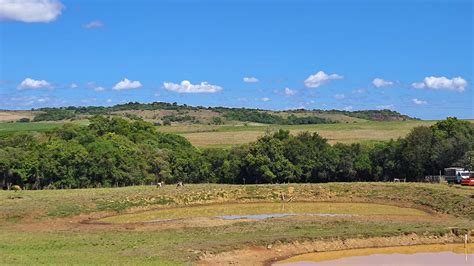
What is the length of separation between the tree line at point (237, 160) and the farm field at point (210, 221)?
67.7 ft

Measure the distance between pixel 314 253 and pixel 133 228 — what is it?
15.0 meters

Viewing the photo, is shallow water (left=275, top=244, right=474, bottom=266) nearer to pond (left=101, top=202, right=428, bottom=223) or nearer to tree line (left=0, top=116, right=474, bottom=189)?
pond (left=101, top=202, right=428, bottom=223)

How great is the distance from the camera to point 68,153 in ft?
279

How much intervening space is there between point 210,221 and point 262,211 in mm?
10169

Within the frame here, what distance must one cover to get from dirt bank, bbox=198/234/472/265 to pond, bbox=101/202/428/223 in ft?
39.8

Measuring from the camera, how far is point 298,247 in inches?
1489

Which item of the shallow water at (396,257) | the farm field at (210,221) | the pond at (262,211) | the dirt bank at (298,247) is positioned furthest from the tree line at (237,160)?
the shallow water at (396,257)

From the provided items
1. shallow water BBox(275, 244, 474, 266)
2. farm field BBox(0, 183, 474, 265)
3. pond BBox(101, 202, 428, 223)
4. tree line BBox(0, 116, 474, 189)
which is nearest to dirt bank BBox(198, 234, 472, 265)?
farm field BBox(0, 183, 474, 265)

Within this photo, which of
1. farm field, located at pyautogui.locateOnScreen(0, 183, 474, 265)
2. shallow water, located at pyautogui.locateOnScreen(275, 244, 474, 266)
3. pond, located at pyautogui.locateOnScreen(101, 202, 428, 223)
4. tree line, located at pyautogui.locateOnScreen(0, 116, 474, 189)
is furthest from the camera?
tree line, located at pyautogui.locateOnScreen(0, 116, 474, 189)

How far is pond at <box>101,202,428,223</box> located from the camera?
53219 mm

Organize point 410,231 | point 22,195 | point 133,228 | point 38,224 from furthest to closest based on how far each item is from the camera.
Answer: point 22,195, point 38,224, point 133,228, point 410,231

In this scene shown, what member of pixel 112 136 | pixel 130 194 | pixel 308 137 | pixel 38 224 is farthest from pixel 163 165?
pixel 38 224

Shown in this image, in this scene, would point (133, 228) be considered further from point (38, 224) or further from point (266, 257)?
point (266, 257)

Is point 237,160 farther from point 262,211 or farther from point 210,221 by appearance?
point 210,221
